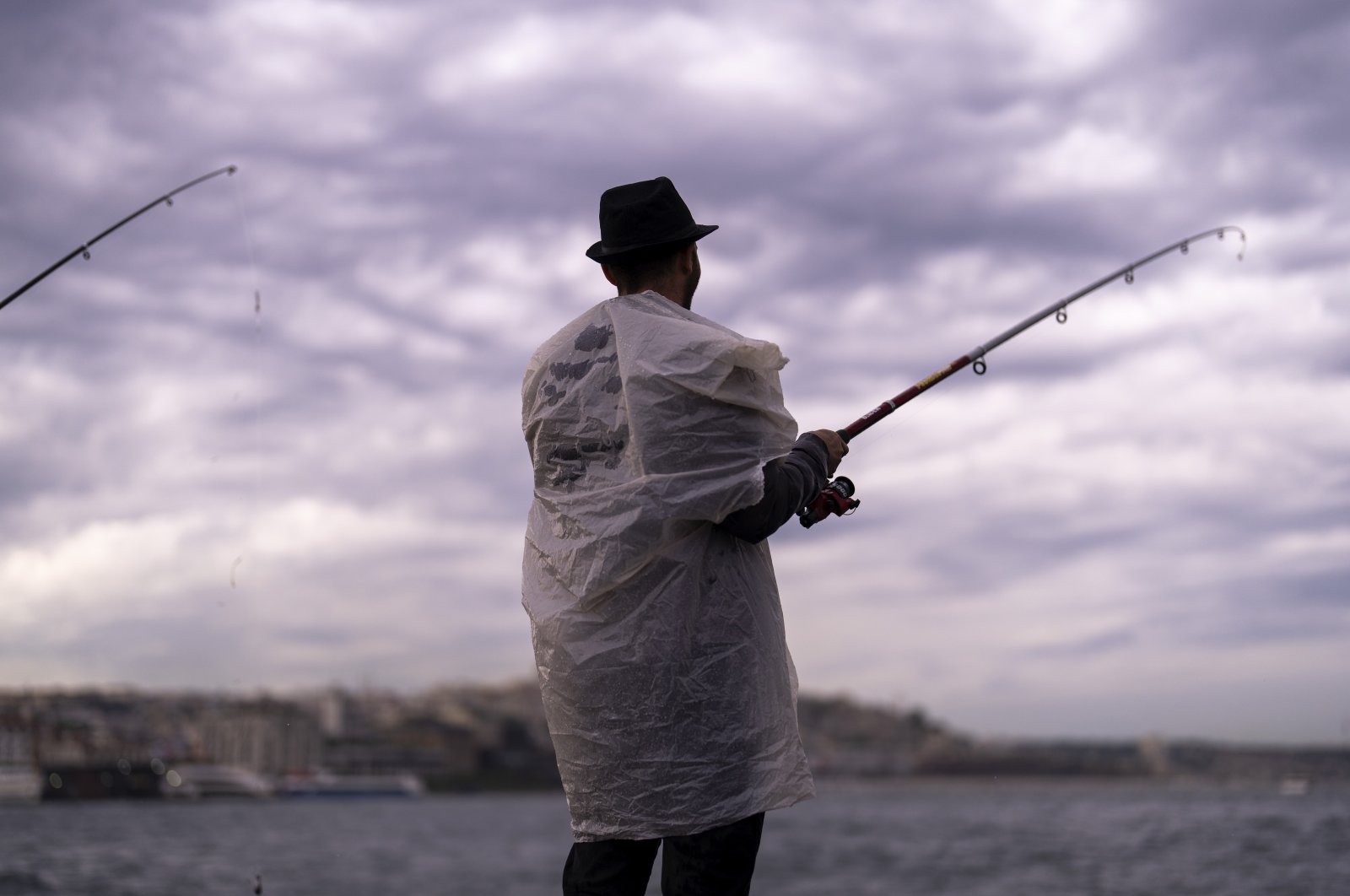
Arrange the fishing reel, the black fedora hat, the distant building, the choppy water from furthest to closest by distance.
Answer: the distant building
the choppy water
the fishing reel
the black fedora hat

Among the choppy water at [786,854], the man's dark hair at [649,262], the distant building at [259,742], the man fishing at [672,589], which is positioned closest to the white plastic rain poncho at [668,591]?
the man fishing at [672,589]

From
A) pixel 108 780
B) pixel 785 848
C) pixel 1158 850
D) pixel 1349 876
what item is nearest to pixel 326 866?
pixel 785 848

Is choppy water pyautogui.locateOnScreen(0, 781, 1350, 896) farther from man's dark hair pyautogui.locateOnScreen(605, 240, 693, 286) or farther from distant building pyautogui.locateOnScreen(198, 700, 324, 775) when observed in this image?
man's dark hair pyautogui.locateOnScreen(605, 240, 693, 286)

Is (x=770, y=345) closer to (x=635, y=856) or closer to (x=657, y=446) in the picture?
(x=657, y=446)

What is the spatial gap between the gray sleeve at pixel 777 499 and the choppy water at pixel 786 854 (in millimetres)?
27923

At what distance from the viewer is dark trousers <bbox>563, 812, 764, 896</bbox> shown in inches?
97.7

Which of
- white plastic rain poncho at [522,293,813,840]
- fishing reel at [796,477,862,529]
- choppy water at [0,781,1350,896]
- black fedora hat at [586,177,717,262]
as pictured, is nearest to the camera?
white plastic rain poncho at [522,293,813,840]

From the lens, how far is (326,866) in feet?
176

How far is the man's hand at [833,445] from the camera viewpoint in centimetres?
271

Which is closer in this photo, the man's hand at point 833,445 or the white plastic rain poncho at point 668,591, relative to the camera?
the white plastic rain poncho at point 668,591

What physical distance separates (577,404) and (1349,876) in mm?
34267

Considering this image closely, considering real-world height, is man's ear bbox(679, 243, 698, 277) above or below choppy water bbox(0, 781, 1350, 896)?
above

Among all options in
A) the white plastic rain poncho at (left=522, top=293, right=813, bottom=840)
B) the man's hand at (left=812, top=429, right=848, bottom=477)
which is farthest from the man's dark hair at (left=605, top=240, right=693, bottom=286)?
the man's hand at (left=812, top=429, right=848, bottom=477)

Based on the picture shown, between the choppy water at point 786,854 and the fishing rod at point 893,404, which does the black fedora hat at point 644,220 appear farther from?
the choppy water at point 786,854
